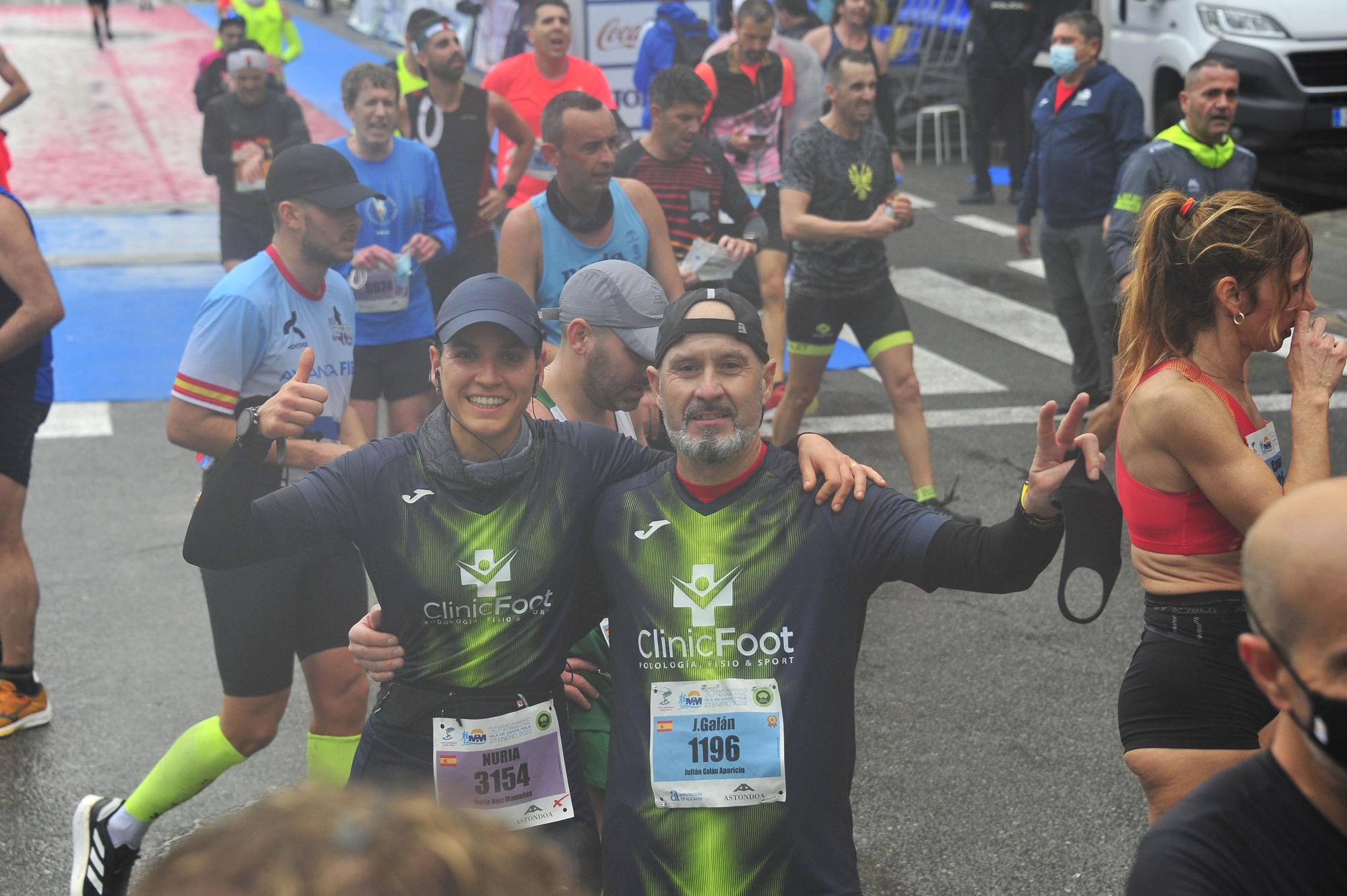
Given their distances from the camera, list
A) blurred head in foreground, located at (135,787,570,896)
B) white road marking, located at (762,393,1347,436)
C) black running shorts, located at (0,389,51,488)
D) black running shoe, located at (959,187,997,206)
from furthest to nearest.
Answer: black running shoe, located at (959,187,997,206) → white road marking, located at (762,393,1347,436) → black running shorts, located at (0,389,51,488) → blurred head in foreground, located at (135,787,570,896)

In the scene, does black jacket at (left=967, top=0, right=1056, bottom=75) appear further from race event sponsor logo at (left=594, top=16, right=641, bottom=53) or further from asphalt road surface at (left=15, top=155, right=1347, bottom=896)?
asphalt road surface at (left=15, top=155, right=1347, bottom=896)

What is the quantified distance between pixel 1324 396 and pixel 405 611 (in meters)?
2.16

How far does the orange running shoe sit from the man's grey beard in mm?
3358

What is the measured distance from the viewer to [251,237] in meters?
9.11

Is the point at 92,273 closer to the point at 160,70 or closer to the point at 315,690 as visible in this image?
the point at 315,690

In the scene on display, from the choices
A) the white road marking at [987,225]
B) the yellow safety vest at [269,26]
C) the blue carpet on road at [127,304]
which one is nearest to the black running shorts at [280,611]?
the blue carpet on road at [127,304]

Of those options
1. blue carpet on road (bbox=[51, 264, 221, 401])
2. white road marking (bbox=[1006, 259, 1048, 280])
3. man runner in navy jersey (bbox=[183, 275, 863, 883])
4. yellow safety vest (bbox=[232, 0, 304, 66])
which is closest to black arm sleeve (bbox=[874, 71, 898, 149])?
white road marking (bbox=[1006, 259, 1048, 280])

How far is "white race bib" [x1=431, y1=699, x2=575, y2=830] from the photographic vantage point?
3.20m

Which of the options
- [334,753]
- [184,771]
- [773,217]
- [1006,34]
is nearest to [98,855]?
[184,771]

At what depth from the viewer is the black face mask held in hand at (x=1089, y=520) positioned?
2766 millimetres

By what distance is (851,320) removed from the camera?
7418 mm

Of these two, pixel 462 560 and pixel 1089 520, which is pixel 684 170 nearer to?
pixel 462 560

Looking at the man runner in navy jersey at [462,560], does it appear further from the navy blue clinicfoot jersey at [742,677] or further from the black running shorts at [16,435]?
the black running shorts at [16,435]

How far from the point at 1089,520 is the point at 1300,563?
2.96 feet
